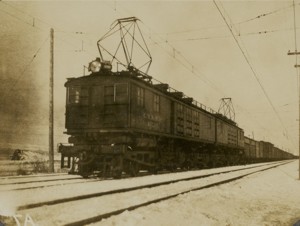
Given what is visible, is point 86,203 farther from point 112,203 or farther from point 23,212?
point 23,212

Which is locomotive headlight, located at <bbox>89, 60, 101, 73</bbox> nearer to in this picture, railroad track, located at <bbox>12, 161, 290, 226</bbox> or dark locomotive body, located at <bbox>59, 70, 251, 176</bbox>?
dark locomotive body, located at <bbox>59, 70, 251, 176</bbox>

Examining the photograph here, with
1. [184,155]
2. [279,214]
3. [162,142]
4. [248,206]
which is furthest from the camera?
[184,155]

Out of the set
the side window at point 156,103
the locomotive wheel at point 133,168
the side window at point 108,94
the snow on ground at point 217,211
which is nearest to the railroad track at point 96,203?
the snow on ground at point 217,211

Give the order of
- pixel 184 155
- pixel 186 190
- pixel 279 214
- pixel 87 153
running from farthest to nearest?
pixel 184 155
pixel 87 153
pixel 186 190
pixel 279 214

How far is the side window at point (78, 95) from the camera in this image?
1473 cm

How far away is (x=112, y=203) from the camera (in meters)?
7.57

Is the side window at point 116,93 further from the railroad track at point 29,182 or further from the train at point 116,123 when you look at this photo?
the railroad track at point 29,182

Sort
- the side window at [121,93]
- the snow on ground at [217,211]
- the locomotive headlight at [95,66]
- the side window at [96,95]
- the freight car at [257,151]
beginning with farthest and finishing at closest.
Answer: the freight car at [257,151], the locomotive headlight at [95,66], the side window at [96,95], the side window at [121,93], the snow on ground at [217,211]

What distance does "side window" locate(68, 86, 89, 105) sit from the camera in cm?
1473

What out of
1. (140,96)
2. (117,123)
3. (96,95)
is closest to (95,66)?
(96,95)

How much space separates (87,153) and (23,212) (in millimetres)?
7602

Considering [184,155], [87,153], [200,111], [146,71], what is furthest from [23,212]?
[200,111]

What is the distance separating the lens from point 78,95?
14867mm

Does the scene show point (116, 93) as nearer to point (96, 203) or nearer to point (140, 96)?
point (140, 96)
